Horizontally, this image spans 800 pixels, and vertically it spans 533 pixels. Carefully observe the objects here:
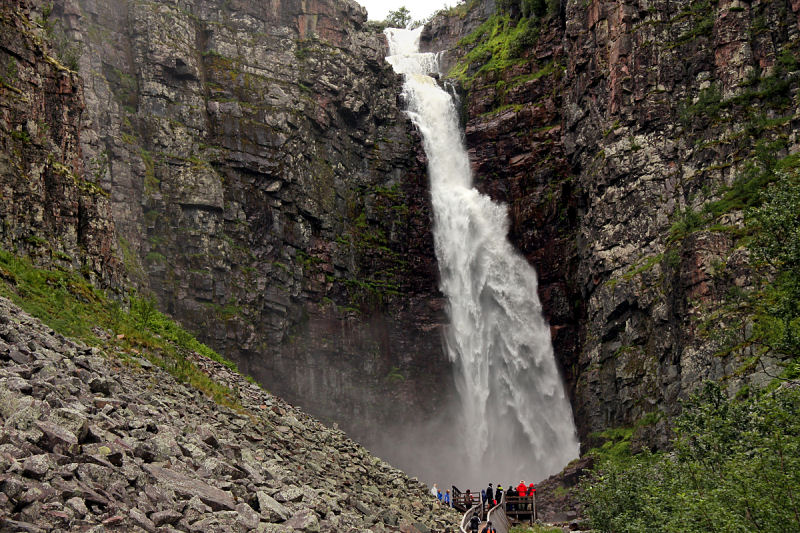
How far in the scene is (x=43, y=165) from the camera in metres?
27.2

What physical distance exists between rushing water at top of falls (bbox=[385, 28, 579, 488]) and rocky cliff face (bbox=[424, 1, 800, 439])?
162 cm

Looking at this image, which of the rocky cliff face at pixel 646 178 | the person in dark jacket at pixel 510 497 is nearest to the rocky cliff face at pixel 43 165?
the person in dark jacket at pixel 510 497

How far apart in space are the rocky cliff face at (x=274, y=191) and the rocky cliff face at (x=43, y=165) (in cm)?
1150

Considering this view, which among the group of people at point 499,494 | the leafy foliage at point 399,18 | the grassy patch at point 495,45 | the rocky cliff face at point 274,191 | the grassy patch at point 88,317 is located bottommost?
the group of people at point 499,494

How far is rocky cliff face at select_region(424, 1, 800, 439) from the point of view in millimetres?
35000

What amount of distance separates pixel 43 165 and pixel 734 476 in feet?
88.4

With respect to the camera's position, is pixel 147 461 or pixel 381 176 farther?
pixel 381 176

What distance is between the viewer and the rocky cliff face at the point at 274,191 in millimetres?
46656

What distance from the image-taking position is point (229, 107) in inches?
2057

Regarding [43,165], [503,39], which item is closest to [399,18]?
[503,39]

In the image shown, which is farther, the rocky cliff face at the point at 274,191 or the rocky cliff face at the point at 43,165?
the rocky cliff face at the point at 274,191

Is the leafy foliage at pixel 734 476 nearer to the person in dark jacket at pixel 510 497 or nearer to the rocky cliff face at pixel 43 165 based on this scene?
the person in dark jacket at pixel 510 497

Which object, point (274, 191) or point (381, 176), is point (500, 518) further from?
point (381, 176)

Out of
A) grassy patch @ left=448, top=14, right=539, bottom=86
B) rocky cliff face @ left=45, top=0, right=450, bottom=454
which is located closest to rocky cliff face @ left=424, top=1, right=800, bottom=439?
grassy patch @ left=448, top=14, right=539, bottom=86
